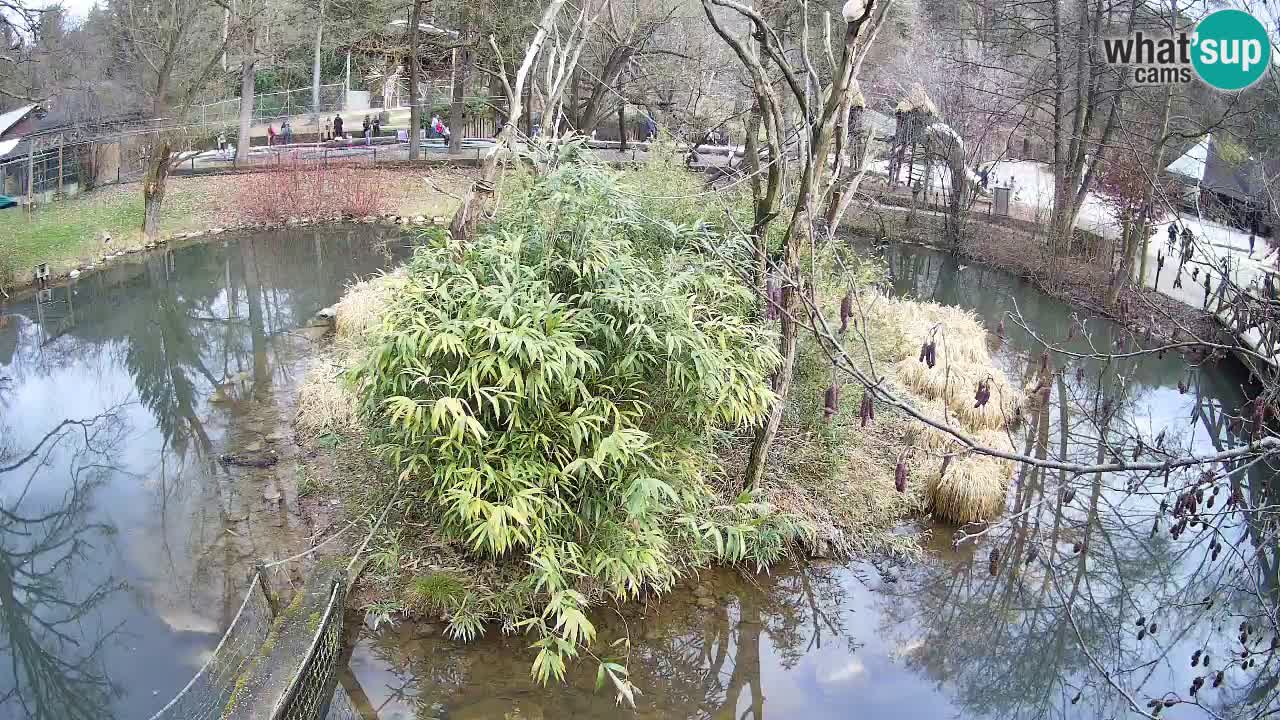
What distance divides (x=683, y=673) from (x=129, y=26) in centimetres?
1875

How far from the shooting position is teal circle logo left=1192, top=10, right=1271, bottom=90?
7160 millimetres

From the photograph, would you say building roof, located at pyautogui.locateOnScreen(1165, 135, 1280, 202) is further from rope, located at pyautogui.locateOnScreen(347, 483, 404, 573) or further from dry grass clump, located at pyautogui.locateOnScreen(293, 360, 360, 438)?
dry grass clump, located at pyautogui.locateOnScreen(293, 360, 360, 438)

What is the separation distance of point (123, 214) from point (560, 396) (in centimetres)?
1376

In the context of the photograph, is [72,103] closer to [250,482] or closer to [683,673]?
[250,482]

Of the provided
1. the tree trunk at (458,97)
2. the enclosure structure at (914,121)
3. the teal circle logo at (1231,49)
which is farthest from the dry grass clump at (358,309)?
the tree trunk at (458,97)

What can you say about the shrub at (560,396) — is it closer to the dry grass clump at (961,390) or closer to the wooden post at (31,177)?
the dry grass clump at (961,390)

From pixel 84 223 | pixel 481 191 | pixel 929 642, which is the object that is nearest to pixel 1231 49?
pixel 929 642

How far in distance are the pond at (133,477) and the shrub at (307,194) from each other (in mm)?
3990

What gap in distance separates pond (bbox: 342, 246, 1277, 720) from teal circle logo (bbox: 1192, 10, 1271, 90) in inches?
127

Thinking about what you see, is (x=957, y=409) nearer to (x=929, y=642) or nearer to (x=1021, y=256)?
(x=929, y=642)

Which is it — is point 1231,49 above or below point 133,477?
above

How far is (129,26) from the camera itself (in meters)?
19.2

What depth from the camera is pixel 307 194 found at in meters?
18.3

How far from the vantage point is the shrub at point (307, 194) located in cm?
1781
